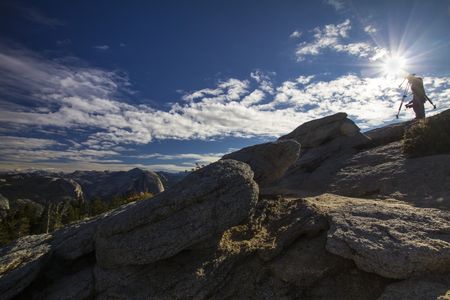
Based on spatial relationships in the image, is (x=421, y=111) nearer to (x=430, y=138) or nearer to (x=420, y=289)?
(x=430, y=138)

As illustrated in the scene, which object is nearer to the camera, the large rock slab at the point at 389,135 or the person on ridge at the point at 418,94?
the large rock slab at the point at 389,135

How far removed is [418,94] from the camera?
99.1 feet

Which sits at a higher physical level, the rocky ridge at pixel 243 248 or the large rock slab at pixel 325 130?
the large rock slab at pixel 325 130

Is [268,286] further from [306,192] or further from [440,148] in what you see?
[440,148]

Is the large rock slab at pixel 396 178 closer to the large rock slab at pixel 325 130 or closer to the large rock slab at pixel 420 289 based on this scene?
the large rock slab at pixel 420 289

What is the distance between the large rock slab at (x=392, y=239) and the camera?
33.0 ft

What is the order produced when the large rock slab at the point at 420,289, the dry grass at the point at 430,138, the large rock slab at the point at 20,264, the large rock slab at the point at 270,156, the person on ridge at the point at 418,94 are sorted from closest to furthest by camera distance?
the large rock slab at the point at 420,289
the large rock slab at the point at 20,264
the dry grass at the point at 430,138
the large rock slab at the point at 270,156
the person on ridge at the point at 418,94

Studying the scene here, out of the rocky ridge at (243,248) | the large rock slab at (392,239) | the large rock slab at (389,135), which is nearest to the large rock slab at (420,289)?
the rocky ridge at (243,248)

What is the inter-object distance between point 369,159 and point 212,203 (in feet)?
50.1

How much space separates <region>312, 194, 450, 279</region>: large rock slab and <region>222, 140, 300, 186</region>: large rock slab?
23.7 ft

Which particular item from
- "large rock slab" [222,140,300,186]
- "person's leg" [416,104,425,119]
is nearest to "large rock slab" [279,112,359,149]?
"person's leg" [416,104,425,119]

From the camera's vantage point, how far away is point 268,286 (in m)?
11.9

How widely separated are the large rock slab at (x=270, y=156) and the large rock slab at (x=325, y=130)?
14.5m

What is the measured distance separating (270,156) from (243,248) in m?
8.57
